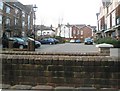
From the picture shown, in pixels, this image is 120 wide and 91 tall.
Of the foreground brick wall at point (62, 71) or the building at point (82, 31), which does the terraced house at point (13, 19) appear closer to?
the foreground brick wall at point (62, 71)

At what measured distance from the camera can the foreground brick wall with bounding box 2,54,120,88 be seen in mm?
7629

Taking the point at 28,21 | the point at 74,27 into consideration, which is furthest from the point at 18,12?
the point at 74,27

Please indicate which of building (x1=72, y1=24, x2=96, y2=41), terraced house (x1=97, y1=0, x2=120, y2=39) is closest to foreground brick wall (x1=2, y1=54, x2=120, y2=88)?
terraced house (x1=97, y1=0, x2=120, y2=39)


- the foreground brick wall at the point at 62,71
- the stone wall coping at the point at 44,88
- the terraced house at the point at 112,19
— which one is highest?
the terraced house at the point at 112,19

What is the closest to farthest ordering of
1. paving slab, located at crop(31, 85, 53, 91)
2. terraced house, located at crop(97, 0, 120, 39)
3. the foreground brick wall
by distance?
paving slab, located at crop(31, 85, 53, 91)
the foreground brick wall
terraced house, located at crop(97, 0, 120, 39)

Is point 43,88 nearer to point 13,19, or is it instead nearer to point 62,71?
point 62,71

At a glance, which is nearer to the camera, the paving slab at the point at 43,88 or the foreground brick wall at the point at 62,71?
the paving slab at the point at 43,88

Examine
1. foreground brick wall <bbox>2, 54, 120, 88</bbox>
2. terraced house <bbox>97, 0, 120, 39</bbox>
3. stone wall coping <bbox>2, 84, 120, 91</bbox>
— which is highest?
terraced house <bbox>97, 0, 120, 39</bbox>

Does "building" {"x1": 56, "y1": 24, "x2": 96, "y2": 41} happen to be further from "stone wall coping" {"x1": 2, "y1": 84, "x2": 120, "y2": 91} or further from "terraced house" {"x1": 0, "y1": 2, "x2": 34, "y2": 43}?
"stone wall coping" {"x1": 2, "y1": 84, "x2": 120, "y2": 91}

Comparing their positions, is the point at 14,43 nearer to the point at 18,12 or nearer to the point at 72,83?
the point at 72,83

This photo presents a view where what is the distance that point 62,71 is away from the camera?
7762mm

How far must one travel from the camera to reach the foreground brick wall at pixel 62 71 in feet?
25.0

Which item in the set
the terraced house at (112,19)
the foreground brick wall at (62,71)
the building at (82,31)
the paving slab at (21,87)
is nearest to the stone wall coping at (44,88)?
the paving slab at (21,87)

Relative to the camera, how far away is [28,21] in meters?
72.2
